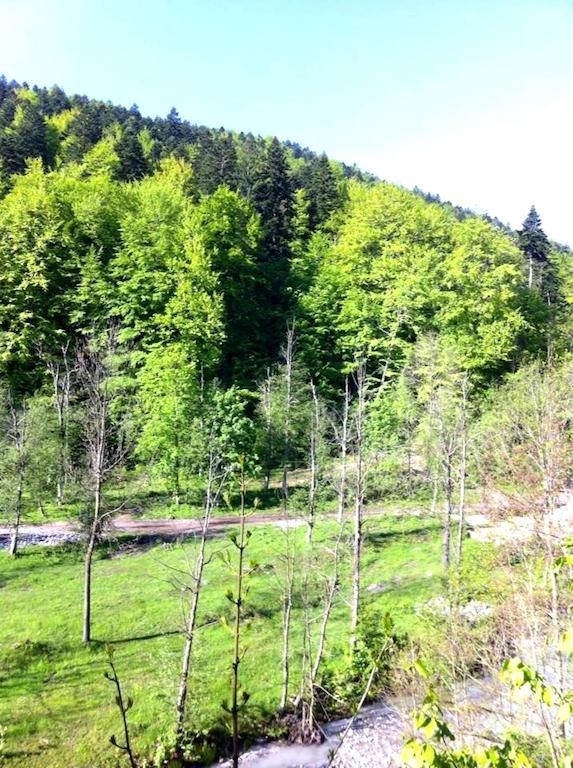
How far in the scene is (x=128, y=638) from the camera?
19109 millimetres

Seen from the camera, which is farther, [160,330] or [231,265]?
[231,265]

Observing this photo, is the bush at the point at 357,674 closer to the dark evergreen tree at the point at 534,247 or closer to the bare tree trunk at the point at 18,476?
the bare tree trunk at the point at 18,476

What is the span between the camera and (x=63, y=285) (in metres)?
46.8

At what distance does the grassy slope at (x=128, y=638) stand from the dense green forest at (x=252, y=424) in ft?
Answer: 0.37

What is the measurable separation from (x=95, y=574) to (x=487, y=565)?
17.3 meters

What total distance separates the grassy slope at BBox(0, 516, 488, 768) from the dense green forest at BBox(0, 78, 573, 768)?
0.37 ft

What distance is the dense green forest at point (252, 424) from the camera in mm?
16172

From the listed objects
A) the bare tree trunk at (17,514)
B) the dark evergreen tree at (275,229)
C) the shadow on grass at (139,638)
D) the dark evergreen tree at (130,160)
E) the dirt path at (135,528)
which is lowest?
the shadow on grass at (139,638)

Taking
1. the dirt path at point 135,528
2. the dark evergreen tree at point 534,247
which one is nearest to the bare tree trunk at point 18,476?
the dirt path at point 135,528

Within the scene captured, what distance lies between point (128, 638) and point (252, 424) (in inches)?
686

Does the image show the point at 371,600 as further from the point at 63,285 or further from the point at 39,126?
the point at 39,126

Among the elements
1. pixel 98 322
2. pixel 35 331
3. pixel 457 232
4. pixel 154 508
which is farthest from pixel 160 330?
pixel 457 232

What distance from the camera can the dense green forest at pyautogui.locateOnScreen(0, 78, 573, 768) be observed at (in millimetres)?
16172

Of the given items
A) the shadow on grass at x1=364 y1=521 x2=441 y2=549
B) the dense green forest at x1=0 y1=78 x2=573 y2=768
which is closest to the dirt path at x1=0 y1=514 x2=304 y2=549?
the dense green forest at x1=0 y1=78 x2=573 y2=768
